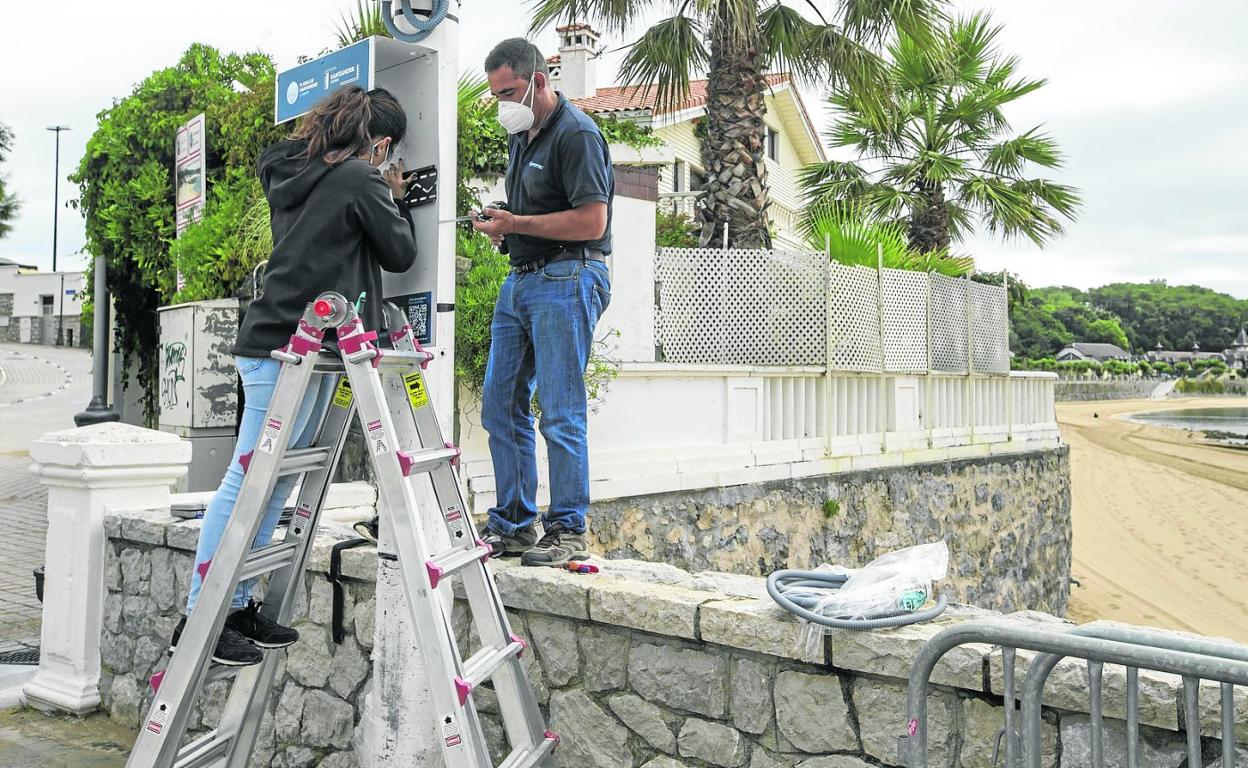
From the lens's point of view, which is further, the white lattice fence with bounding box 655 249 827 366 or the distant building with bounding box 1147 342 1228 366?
the distant building with bounding box 1147 342 1228 366

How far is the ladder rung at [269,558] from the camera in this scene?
2.73 meters

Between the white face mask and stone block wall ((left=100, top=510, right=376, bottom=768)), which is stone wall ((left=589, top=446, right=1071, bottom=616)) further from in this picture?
the white face mask

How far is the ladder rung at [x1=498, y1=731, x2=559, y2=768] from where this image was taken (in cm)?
268

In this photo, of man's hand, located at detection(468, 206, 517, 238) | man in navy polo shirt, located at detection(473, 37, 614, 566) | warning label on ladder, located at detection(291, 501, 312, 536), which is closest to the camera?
warning label on ladder, located at detection(291, 501, 312, 536)

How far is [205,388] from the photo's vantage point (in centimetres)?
729

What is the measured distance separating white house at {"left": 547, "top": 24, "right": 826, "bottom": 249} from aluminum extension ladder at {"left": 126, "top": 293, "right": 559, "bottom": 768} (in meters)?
14.4

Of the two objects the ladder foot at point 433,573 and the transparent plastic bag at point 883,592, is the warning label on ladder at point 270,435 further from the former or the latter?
the transparent plastic bag at point 883,592

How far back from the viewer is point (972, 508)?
1155 cm

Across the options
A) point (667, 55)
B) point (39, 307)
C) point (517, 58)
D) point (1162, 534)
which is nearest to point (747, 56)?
point (667, 55)

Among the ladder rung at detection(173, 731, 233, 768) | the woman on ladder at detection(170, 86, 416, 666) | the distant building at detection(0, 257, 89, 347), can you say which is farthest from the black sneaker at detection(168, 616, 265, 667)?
the distant building at detection(0, 257, 89, 347)

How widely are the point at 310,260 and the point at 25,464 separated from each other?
1428 centimetres

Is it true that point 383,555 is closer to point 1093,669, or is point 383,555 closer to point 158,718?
point 158,718

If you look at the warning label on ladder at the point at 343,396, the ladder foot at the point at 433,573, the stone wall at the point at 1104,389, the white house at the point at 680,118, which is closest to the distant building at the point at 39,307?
the white house at the point at 680,118

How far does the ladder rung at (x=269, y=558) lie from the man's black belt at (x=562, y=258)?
4.10 ft
